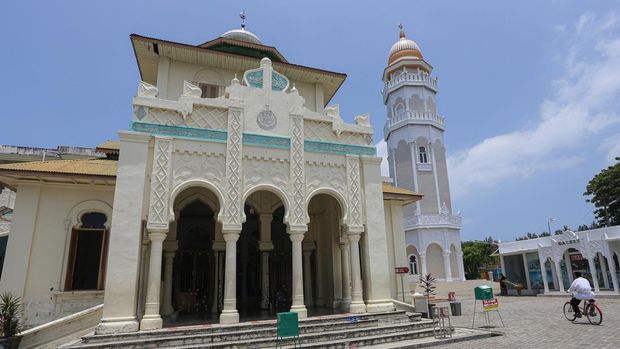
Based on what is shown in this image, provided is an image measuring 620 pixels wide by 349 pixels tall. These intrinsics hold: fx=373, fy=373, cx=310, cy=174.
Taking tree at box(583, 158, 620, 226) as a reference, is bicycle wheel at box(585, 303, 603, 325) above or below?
below

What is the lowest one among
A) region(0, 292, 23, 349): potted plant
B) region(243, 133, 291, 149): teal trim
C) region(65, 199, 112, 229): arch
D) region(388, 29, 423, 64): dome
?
region(0, 292, 23, 349): potted plant

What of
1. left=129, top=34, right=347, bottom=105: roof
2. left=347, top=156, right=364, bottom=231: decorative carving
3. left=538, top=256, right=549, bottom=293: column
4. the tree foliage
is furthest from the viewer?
the tree foliage

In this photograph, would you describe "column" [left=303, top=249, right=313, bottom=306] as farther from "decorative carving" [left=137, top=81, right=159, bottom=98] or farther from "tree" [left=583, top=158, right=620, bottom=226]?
"tree" [left=583, top=158, right=620, bottom=226]

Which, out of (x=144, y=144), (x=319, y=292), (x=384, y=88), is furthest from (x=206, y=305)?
(x=384, y=88)

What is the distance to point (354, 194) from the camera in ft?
40.2

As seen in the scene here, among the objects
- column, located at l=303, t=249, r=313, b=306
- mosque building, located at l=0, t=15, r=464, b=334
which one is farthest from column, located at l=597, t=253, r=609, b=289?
column, located at l=303, t=249, r=313, b=306

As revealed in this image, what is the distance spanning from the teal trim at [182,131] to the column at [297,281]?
3.55 metres

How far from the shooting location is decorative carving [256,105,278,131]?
11.6 meters

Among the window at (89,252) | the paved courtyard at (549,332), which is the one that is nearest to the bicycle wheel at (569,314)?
the paved courtyard at (549,332)

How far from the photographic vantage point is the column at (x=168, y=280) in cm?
1244

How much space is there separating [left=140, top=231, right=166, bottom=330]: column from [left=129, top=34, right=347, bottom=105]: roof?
7375mm

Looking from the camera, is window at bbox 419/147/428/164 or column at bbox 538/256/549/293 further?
window at bbox 419/147/428/164

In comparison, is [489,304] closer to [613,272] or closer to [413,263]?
[613,272]

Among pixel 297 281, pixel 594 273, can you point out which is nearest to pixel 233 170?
pixel 297 281
